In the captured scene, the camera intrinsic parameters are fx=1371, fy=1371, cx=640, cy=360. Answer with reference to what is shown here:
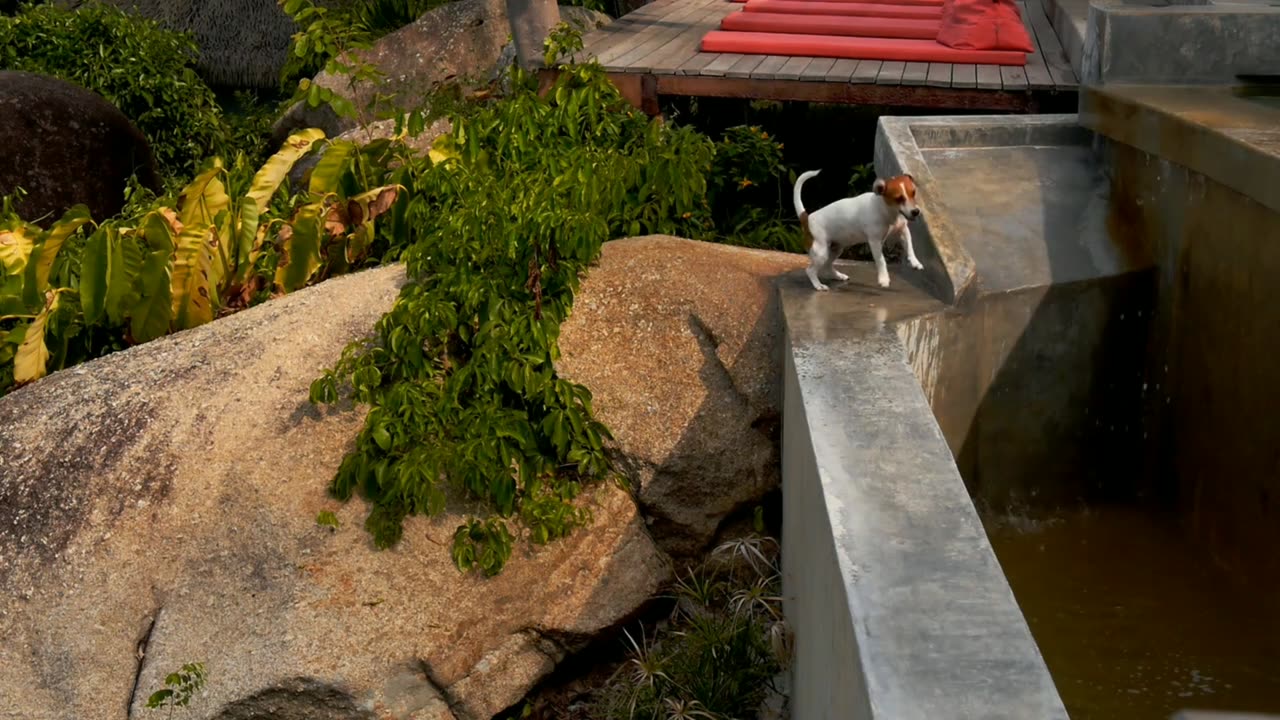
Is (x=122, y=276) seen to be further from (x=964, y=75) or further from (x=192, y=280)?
(x=964, y=75)

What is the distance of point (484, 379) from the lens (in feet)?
16.5

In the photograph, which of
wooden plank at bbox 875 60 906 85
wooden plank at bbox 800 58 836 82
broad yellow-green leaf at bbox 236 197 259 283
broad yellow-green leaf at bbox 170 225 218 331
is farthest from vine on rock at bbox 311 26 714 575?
wooden plank at bbox 875 60 906 85

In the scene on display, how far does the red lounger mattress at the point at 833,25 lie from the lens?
7738 mm

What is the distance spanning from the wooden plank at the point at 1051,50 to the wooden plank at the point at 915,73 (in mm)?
619

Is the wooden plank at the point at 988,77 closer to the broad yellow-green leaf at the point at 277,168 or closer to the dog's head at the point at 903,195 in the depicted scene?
the dog's head at the point at 903,195

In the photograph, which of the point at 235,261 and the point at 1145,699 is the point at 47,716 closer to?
the point at 235,261

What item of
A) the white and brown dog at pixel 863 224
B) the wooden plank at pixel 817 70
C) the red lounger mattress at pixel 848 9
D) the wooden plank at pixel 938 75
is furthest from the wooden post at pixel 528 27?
the white and brown dog at pixel 863 224

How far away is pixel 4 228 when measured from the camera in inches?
284

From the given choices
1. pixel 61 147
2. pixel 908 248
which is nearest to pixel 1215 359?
pixel 908 248

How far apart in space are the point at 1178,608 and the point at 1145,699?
580 mm

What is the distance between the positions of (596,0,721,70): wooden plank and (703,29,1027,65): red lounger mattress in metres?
0.35

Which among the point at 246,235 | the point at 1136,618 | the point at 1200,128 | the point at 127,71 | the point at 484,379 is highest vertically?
the point at 1200,128

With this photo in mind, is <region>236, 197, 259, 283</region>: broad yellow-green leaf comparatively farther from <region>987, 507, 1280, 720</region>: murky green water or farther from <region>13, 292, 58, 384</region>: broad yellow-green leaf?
<region>987, 507, 1280, 720</region>: murky green water

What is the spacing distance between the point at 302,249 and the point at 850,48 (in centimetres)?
312
